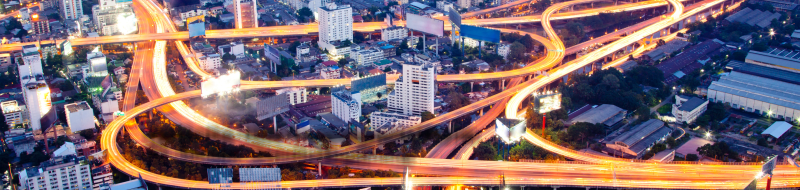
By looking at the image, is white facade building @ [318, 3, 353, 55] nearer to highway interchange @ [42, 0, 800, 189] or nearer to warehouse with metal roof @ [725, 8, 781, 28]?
highway interchange @ [42, 0, 800, 189]

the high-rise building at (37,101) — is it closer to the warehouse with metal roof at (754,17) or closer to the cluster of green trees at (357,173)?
the cluster of green trees at (357,173)

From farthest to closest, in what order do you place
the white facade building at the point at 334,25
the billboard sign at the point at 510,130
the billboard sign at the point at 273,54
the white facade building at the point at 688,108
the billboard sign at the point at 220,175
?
1. the white facade building at the point at 334,25
2. the billboard sign at the point at 273,54
3. the white facade building at the point at 688,108
4. the billboard sign at the point at 510,130
5. the billboard sign at the point at 220,175

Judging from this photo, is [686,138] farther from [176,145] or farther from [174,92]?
[174,92]

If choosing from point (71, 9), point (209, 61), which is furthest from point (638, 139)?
point (71, 9)

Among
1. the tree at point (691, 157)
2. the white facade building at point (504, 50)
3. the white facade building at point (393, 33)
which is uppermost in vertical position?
the white facade building at point (393, 33)

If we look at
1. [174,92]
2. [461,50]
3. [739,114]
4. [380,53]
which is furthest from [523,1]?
[174,92]

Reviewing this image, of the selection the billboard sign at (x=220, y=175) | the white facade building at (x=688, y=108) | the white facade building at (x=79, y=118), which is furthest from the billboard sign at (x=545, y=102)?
the white facade building at (x=79, y=118)
